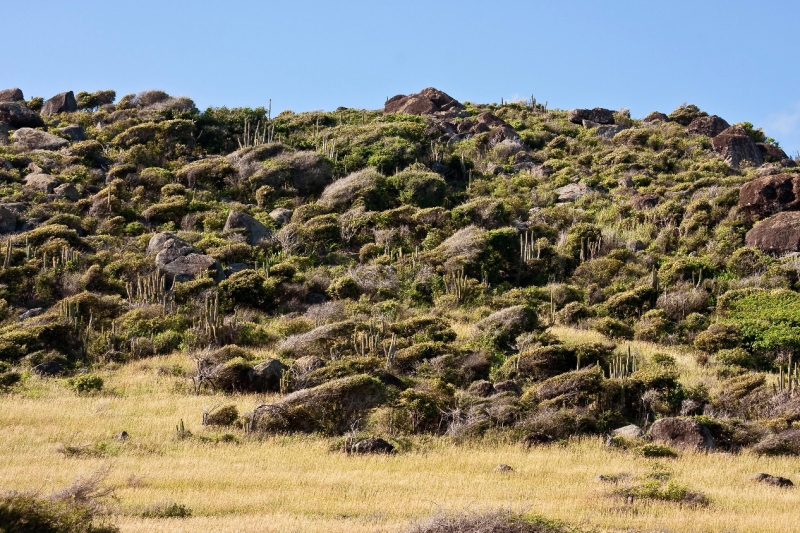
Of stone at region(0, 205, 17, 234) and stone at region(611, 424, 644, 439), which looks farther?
stone at region(0, 205, 17, 234)

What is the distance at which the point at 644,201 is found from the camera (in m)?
45.1

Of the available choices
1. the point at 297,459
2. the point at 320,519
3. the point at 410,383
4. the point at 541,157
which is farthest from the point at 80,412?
the point at 541,157

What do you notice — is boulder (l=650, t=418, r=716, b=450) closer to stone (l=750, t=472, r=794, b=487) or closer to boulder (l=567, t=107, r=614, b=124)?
stone (l=750, t=472, r=794, b=487)

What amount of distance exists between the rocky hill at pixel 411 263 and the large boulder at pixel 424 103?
5091mm

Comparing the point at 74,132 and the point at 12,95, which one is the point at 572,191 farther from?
the point at 12,95

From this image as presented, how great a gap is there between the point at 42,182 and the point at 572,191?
92.7 ft

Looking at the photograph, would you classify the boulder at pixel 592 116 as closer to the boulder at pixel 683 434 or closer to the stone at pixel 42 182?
the stone at pixel 42 182

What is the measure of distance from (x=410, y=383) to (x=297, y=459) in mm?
6133

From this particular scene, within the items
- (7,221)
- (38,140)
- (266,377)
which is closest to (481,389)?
(266,377)

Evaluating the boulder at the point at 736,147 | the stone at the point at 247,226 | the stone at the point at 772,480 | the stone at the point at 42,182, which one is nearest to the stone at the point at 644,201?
the boulder at the point at 736,147

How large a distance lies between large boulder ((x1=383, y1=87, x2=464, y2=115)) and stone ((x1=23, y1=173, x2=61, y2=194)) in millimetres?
29772

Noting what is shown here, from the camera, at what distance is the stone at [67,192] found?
4409 centimetres

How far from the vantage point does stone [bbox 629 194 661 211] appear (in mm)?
Result: 44844

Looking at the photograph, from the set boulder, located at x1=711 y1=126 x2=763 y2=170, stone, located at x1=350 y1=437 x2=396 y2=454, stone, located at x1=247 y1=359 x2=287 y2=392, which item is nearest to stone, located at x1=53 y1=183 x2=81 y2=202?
stone, located at x1=247 y1=359 x2=287 y2=392
